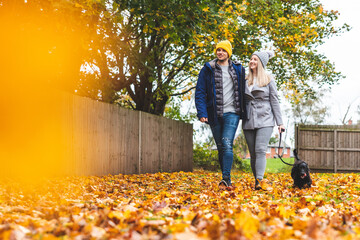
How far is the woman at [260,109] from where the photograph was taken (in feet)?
17.9

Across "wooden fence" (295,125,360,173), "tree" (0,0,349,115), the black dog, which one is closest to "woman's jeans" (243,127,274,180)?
the black dog

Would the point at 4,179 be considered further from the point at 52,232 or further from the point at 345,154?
the point at 345,154

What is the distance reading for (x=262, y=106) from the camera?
17.9ft

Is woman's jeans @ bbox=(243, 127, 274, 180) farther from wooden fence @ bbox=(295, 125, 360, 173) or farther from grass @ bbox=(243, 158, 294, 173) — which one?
grass @ bbox=(243, 158, 294, 173)

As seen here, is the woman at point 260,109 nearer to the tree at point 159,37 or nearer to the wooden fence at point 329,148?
the tree at point 159,37

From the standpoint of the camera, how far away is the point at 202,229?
218cm

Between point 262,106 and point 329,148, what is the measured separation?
10188mm

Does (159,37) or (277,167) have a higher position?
(159,37)

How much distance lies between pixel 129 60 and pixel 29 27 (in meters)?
4.20

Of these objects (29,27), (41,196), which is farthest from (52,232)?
(29,27)

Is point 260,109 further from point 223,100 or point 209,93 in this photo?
point 209,93

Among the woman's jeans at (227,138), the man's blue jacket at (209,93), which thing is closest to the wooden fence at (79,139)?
the man's blue jacket at (209,93)

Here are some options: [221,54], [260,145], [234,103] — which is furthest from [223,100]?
[260,145]

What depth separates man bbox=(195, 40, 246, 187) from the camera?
212 inches
